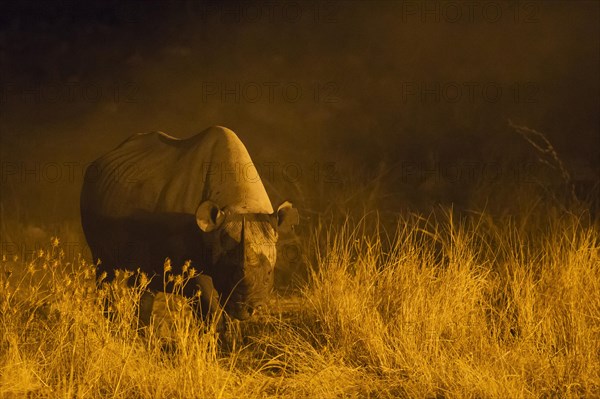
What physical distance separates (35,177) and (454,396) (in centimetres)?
1136

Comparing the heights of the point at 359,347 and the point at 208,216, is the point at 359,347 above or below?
below

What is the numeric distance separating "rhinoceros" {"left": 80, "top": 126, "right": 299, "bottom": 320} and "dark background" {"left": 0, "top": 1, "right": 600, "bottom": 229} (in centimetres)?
514

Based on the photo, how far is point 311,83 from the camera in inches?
706

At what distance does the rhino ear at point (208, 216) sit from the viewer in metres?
6.82

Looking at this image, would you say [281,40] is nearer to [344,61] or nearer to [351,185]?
[344,61]

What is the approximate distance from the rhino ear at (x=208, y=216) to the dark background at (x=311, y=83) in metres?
6.35

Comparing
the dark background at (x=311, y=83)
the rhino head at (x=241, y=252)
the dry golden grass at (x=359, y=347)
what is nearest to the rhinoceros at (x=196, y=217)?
the rhino head at (x=241, y=252)

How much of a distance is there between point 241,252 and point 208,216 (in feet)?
1.28

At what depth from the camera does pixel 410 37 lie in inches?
744

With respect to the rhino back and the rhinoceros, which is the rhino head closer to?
the rhinoceros

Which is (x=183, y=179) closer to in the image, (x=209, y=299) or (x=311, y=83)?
(x=209, y=299)

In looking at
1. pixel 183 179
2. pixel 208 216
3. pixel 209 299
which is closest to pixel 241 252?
pixel 208 216

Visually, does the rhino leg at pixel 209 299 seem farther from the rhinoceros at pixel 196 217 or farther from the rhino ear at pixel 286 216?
the rhino ear at pixel 286 216

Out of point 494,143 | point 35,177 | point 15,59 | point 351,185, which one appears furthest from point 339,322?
point 15,59
